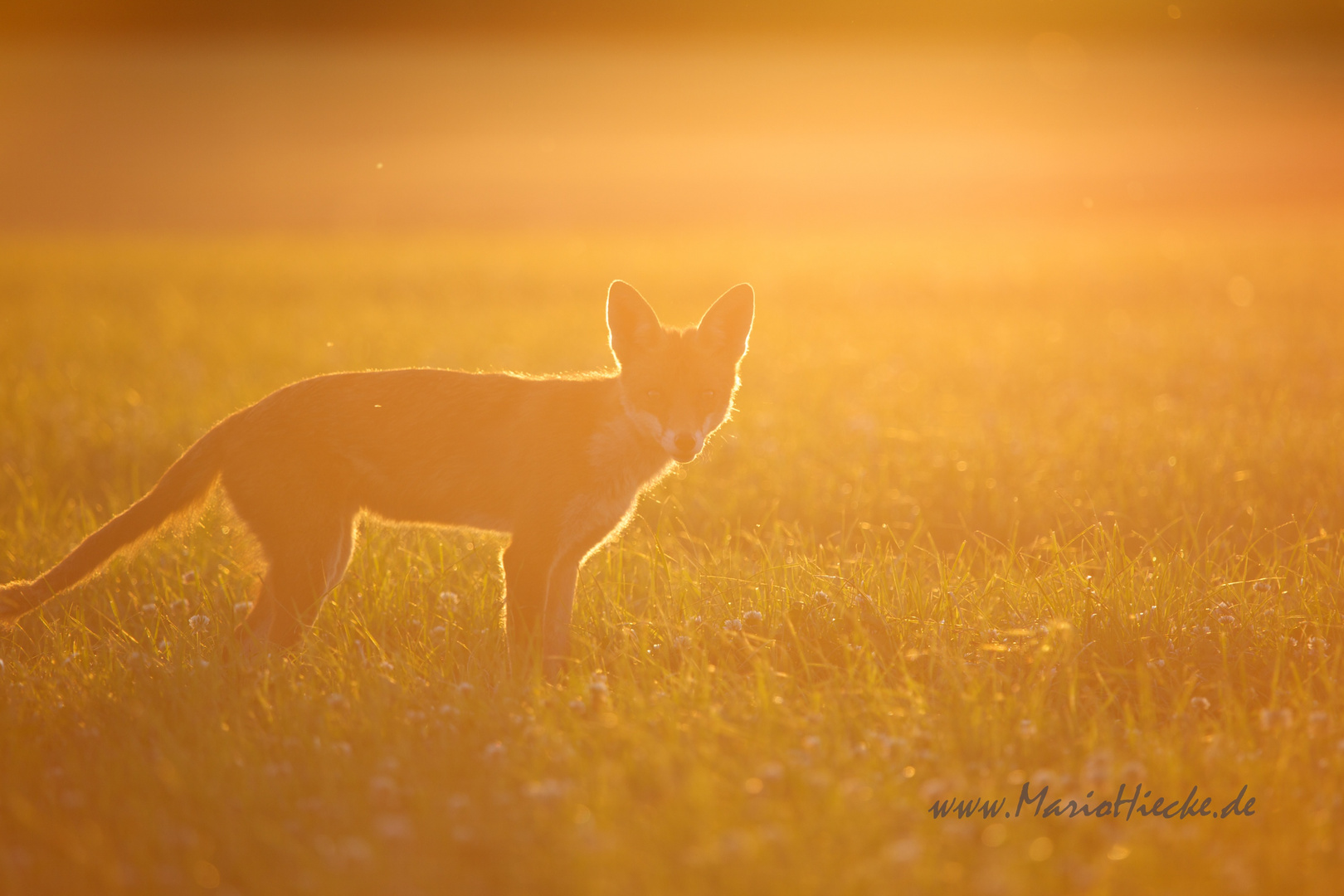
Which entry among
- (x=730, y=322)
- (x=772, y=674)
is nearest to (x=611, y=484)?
(x=730, y=322)

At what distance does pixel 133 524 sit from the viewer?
5230mm

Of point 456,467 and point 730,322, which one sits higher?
point 730,322

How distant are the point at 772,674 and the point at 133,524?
11.6 ft

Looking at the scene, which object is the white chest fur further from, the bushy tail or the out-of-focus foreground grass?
the bushy tail

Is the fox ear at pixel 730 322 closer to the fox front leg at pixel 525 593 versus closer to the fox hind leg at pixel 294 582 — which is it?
the fox front leg at pixel 525 593

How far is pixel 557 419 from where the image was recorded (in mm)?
5520

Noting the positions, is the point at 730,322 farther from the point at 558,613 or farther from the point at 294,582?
the point at 294,582

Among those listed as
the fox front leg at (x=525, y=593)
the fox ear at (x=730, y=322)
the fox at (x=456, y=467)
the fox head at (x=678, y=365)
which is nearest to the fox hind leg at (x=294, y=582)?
the fox at (x=456, y=467)

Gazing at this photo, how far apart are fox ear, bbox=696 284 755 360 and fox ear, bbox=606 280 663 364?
1.02 ft

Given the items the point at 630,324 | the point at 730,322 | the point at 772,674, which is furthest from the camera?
the point at 730,322

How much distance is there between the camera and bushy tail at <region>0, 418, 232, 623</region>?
5.02 metres

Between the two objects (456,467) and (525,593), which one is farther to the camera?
(456,467)

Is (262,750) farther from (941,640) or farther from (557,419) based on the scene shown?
(941,640)

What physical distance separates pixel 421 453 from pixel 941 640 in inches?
118
